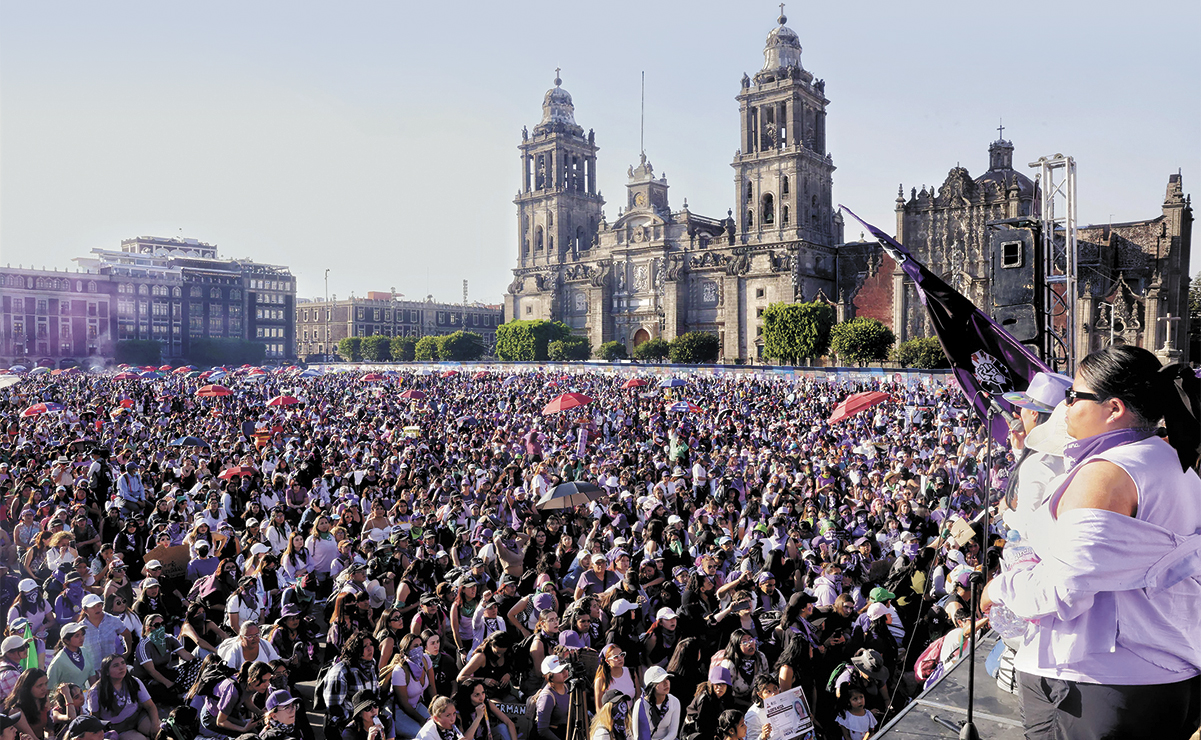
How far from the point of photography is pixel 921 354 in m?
49.8

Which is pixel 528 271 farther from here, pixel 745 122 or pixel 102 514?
pixel 102 514

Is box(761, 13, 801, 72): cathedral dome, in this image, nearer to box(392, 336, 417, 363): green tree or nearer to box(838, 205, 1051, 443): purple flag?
box(392, 336, 417, 363): green tree

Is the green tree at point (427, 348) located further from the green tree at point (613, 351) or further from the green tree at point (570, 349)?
the green tree at point (613, 351)

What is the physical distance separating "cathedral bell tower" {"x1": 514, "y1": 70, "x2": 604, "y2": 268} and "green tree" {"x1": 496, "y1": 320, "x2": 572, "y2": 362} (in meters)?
11.7

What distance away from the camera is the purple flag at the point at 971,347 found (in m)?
6.95

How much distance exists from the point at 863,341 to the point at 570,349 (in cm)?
3022

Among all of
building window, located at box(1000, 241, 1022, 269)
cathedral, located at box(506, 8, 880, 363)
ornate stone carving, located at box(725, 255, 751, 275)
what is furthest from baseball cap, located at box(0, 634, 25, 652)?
ornate stone carving, located at box(725, 255, 751, 275)

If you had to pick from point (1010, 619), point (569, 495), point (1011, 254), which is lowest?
point (569, 495)

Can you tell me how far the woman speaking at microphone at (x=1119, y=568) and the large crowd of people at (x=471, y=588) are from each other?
138 cm

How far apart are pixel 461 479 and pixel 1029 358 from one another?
8964 mm

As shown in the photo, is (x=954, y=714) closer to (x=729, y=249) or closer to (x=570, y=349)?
(x=729, y=249)

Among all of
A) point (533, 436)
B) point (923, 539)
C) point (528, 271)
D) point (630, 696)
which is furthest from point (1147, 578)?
point (528, 271)

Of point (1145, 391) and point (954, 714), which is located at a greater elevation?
point (1145, 391)

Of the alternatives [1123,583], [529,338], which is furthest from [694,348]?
[1123,583]
